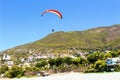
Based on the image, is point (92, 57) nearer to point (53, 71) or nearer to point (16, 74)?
point (53, 71)

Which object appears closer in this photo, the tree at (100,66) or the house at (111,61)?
the tree at (100,66)

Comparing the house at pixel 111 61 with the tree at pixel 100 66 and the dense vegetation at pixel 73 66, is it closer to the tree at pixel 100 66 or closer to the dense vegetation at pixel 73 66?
the dense vegetation at pixel 73 66

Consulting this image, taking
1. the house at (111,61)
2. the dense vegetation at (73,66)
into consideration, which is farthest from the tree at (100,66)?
the house at (111,61)

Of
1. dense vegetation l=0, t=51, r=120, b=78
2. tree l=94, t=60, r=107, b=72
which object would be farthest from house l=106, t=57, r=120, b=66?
tree l=94, t=60, r=107, b=72

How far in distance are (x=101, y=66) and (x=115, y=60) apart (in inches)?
520

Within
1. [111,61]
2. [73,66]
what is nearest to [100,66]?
[111,61]

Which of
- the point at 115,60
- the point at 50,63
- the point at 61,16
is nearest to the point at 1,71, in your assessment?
the point at 50,63

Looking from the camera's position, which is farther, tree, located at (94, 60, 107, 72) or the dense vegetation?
the dense vegetation

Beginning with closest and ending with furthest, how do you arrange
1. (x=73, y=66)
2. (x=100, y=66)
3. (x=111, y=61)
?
(x=100, y=66) < (x=111, y=61) < (x=73, y=66)

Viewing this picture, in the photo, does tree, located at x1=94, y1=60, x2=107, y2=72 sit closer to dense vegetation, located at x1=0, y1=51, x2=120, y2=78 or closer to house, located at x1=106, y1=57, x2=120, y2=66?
dense vegetation, located at x1=0, y1=51, x2=120, y2=78

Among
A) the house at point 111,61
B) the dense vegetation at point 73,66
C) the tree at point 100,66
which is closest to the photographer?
the tree at point 100,66

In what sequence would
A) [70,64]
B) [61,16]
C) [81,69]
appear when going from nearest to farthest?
[61,16] → [81,69] → [70,64]

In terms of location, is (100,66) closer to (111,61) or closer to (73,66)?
(111,61)

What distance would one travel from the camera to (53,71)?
117 meters
